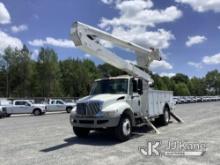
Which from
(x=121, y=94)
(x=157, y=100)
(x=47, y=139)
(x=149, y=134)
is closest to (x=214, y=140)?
(x=149, y=134)

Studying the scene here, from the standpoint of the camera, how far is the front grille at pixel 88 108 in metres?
11.5

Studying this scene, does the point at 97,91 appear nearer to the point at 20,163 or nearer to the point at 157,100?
the point at 157,100

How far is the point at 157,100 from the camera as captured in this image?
16.0 metres

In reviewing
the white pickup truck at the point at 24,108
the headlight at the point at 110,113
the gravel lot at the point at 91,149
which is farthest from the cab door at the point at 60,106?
the headlight at the point at 110,113

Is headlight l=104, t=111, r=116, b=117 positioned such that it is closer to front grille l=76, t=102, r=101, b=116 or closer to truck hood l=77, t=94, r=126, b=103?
front grille l=76, t=102, r=101, b=116

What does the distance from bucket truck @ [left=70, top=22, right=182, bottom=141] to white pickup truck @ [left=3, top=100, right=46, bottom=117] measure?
59.5 ft

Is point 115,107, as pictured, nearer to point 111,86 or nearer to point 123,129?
point 123,129

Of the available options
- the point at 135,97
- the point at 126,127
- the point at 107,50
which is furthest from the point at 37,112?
the point at 126,127

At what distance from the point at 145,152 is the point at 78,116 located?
3.50 metres

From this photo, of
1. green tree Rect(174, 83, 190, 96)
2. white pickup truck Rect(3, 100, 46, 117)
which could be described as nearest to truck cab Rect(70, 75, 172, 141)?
white pickup truck Rect(3, 100, 46, 117)

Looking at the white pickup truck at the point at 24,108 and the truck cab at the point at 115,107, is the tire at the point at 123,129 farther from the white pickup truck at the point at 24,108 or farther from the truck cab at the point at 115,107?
the white pickup truck at the point at 24,108

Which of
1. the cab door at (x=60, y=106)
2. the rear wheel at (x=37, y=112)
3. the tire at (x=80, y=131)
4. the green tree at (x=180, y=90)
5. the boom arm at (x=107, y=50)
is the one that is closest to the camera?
the boom arm at (x=107, y=50)

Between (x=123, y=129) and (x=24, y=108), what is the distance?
2141 centimetres

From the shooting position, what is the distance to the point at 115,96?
12.2m
